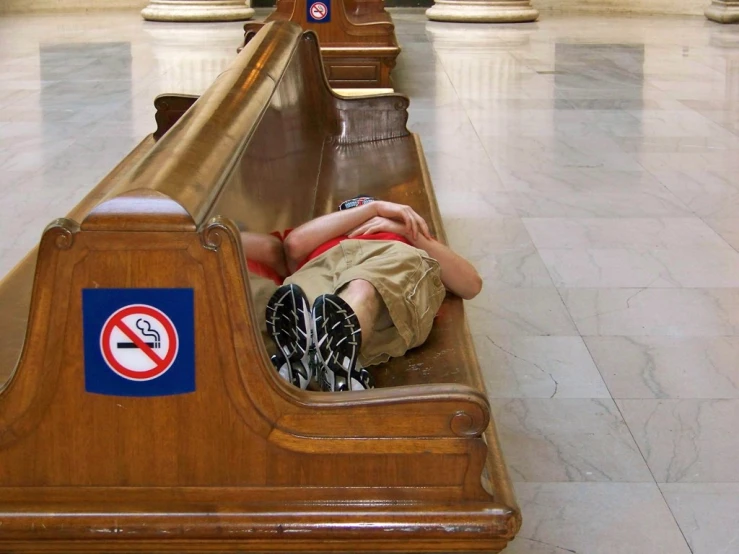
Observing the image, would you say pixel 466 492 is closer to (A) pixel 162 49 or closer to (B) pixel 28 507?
(B) pixel 28 507

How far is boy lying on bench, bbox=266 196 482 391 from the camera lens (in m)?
2.17

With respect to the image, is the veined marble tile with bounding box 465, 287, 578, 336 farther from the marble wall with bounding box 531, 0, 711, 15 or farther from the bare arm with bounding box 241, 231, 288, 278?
the marble wall with bounding box 531, 0, 711, 15

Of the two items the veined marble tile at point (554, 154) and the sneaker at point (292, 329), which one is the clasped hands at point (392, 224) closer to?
the sneaker at point (292, 329)

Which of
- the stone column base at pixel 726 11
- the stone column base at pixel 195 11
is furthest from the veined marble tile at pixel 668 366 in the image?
the stone column base at pixel 726 11

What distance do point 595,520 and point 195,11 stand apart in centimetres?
1312

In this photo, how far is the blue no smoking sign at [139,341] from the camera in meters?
1.73

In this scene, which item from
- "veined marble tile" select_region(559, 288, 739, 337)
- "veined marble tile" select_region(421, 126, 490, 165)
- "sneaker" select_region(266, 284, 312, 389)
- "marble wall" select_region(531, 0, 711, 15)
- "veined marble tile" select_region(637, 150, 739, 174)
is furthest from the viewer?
"marble wall" select_region(531, 0, 711, 15)

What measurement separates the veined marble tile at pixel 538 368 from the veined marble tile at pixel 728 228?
4.98ft

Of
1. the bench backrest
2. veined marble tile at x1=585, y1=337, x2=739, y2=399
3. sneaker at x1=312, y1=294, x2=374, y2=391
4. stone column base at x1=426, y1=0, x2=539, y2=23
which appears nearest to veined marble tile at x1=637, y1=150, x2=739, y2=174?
veined marble tile at x1=585, y1=337, x2=739, y2=399

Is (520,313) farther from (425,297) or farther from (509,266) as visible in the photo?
(425,297)

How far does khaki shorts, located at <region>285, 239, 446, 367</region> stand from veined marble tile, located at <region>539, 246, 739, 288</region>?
184 centimetres

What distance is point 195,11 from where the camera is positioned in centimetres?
1469

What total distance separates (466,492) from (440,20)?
14.1 m

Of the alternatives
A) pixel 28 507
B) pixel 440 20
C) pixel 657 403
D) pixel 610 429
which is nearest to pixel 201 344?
pixel 28 507
